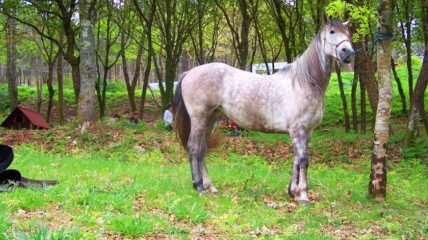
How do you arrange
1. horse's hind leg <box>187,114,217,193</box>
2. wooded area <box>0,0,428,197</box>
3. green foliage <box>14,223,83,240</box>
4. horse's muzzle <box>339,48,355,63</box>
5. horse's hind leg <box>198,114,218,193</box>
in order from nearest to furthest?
green foliage <box>14,223,83,240</box>
horse's muzzle <box>339,48,355,63</box>
horse's hind leg <box>187,114,217,193</box>
horse's hind leg <box>198,114,218,193</box>
wooded area <box>0,0,428,197</box>

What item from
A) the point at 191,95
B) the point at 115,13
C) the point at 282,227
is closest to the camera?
the point at 282,227

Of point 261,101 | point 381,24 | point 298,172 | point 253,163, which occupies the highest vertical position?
point 381,24

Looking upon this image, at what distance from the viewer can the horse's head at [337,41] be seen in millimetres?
6195

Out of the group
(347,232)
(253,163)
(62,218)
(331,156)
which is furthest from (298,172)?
(331,156)

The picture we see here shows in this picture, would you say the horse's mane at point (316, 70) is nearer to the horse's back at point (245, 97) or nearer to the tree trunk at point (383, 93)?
the horse's back at point (245, 97)

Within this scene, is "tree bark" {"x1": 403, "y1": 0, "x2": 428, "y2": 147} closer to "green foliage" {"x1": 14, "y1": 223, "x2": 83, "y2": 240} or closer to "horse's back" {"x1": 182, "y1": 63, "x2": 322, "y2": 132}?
"horse's back" {"x1": 182, "y1": 63, "x2": 322, "y2": 132}

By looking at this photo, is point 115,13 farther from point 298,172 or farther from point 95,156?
point 298,172

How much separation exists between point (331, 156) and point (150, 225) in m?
9.26

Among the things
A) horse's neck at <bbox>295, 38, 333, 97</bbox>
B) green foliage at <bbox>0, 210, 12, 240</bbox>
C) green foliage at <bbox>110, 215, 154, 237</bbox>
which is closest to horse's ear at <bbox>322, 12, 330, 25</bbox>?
horse's neck at <bbox>295, 38, 333, 97</bbox>

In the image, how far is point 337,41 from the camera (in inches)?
247

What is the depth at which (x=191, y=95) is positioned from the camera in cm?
705

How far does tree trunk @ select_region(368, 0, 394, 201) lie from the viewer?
20.9ft

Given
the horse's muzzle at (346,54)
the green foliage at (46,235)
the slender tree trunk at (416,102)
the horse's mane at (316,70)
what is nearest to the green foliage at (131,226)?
the green foliage at (46,235)

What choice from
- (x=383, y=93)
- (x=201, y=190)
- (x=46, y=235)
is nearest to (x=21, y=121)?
(x=201, y=190)
